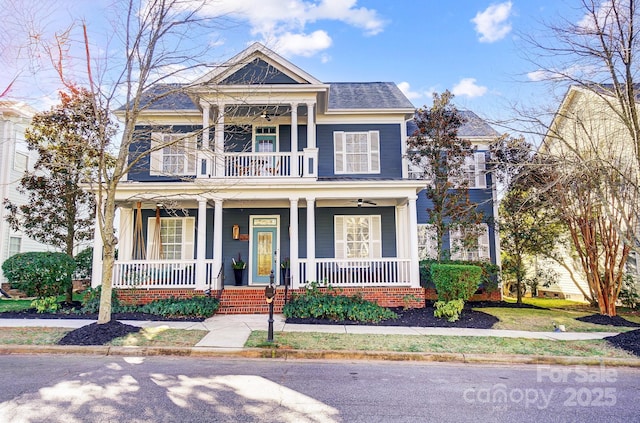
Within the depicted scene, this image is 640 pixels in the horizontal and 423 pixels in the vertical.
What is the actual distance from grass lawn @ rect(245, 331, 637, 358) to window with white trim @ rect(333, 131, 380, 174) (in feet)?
24.5

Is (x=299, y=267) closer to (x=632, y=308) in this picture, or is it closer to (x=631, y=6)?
(x=631, y=6)

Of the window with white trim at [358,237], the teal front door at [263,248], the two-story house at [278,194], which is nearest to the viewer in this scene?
the two-story house at [278,194]

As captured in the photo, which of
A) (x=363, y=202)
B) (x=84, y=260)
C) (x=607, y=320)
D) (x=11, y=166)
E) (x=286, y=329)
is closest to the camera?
(x=286, y=329)

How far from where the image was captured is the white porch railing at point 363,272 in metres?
11.7

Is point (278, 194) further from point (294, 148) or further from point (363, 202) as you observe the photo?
point (363, 202)

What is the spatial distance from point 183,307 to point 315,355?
16.3 feet

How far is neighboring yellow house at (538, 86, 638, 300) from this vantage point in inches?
325

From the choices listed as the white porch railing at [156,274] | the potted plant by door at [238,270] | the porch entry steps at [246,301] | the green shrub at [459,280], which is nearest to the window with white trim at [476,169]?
the green shrub at [459,280]

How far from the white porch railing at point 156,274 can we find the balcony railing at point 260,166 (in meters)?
2.92

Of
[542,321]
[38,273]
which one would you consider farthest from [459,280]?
[38,273]

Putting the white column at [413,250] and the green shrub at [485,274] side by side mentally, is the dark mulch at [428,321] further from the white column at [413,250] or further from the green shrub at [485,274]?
the green shrub at [485,274]

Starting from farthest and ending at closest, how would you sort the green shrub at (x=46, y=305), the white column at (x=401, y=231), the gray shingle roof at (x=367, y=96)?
1. the gray shingle roof at (x=367, y=96)
2. the white column at (x=401, y=231)
3. the green shrub at (x=46, y=305)

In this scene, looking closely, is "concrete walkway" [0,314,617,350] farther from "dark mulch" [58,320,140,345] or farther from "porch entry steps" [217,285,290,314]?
"porch entry steps" [217,285,290,314]

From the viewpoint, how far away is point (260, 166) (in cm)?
1223
